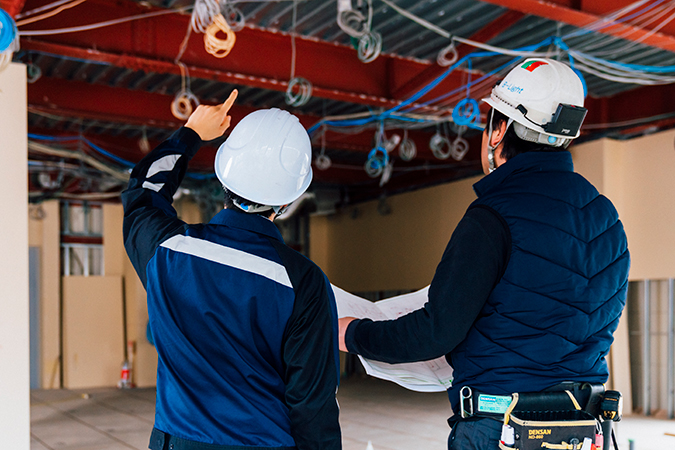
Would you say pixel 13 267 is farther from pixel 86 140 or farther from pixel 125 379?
pixel 125 379

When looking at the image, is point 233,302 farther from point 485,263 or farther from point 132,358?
point 132,358

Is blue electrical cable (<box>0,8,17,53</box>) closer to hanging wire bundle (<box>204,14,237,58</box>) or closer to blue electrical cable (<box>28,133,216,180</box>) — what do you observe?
hanging wire bundle (<box>204,14,237,58</box>)

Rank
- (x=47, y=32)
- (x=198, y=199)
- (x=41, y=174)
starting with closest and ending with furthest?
(x=47, y=32)
(x=41, y=174)
(x=198, y=199)

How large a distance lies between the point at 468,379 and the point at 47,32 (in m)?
5.09

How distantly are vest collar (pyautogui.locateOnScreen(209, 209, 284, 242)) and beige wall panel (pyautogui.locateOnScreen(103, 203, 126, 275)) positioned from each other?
13.5m

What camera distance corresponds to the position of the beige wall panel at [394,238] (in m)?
12.6

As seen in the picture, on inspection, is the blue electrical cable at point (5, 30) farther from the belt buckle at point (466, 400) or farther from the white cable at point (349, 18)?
the belt buckle at point (466, 400)

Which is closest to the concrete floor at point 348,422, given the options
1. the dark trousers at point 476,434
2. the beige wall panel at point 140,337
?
the beige wall panel at point 140,337

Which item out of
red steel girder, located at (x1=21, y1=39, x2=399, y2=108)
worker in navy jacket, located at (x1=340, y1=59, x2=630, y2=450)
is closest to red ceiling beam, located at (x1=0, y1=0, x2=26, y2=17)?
red steel girder, located at (x1=21, y1=39, x2=399, y2=108)

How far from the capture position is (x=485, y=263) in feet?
5.32

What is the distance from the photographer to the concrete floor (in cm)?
748

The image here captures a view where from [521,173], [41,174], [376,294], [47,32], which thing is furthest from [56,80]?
[376,294]

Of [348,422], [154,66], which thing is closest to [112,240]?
[348,422]

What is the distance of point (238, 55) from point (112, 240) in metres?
9.23
